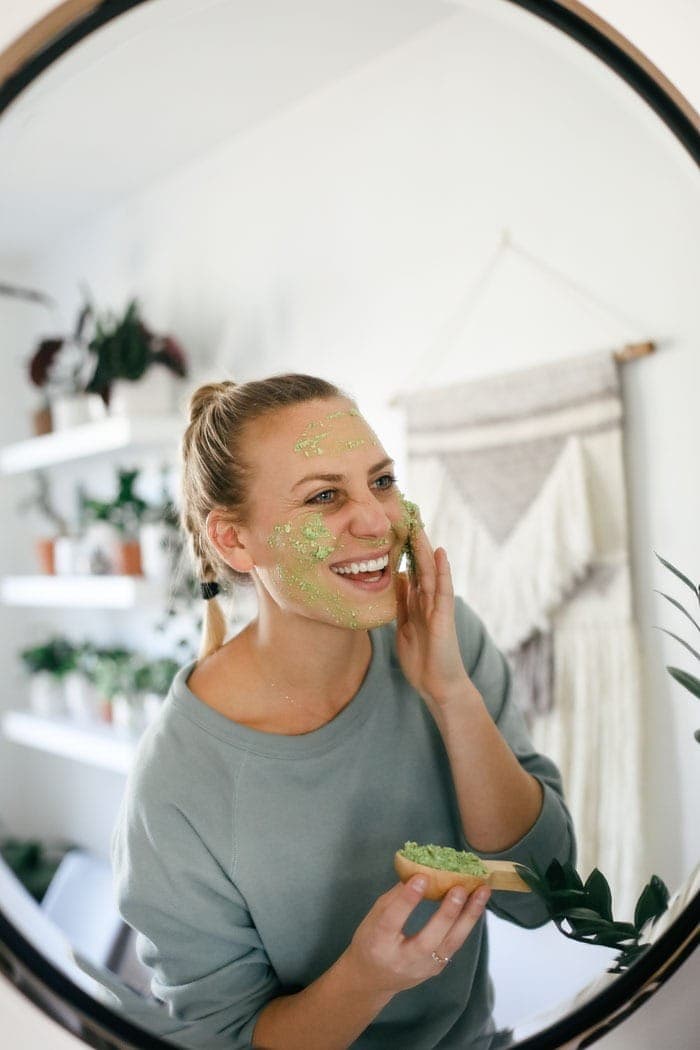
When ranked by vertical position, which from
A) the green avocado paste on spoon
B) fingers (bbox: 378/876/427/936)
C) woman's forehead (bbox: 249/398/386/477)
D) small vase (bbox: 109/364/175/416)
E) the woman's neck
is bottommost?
fingers (bbox: 378/876/427/936)

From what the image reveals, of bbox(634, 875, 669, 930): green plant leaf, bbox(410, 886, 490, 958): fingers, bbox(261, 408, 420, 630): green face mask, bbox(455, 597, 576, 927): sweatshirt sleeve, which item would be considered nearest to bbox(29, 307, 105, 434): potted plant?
bbox(261, 408, 420, 630): green face mask

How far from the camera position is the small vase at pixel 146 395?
60 centimetres

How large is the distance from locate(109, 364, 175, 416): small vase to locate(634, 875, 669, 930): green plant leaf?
20.7 inches

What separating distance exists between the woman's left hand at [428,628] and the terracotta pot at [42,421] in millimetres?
291

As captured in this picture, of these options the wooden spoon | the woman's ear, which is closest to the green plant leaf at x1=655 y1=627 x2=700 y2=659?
the wooden spoon

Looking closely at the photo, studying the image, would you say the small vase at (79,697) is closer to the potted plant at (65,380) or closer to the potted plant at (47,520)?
the potted plant at (47,520)

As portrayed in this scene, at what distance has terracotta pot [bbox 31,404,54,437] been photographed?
1.98 ft

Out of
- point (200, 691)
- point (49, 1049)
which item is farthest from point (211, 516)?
point (49, 1049)

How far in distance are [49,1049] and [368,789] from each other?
28 centimetres

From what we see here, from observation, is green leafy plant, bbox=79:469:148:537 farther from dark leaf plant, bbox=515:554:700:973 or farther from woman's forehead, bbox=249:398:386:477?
dark leaf plant, bbox=515:554:700:973

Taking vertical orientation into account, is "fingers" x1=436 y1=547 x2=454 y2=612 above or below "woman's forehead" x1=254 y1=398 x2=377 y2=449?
below

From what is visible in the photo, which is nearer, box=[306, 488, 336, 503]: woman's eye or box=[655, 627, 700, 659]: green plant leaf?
box=[306, 488, 336, 503]: woman's eye

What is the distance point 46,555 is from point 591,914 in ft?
1.63

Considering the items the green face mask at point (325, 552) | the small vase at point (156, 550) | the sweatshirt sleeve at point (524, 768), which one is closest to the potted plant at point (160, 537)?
the small vase at point (156, 550)
